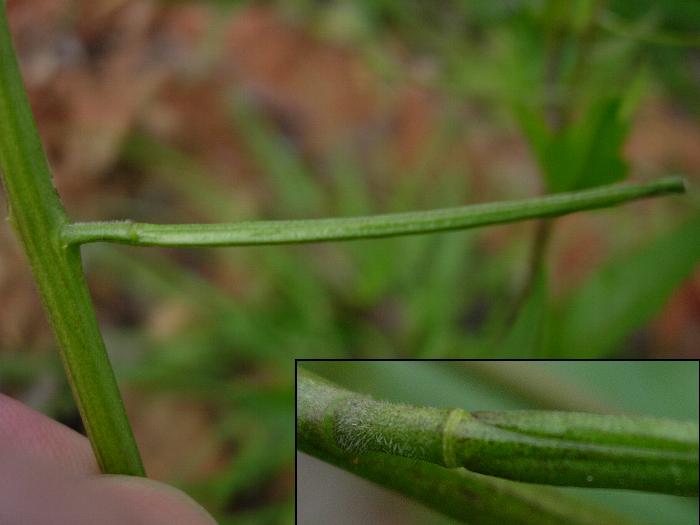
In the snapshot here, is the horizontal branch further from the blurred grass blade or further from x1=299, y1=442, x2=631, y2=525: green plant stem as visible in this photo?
the blurred grass blade

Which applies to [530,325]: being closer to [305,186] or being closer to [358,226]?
[358,226]

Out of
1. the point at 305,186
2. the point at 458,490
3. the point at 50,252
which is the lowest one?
the point at 458,490

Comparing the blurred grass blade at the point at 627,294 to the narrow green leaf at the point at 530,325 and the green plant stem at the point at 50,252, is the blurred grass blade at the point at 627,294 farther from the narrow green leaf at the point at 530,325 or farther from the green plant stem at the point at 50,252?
the green plant stem at the point at 50,252

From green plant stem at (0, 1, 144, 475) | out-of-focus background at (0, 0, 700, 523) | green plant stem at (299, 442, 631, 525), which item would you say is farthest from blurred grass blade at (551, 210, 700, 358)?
green plant stem at (0, 1, 144, 475)

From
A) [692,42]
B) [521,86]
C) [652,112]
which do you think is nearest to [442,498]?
[692,42]

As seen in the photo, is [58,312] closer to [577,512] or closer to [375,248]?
[577,512]

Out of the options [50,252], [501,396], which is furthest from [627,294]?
[50,252]

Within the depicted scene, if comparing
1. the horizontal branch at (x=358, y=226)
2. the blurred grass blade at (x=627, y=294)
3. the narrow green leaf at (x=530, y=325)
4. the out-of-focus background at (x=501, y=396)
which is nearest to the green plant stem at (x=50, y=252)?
the horizontal branch at (x=358, y=226)
